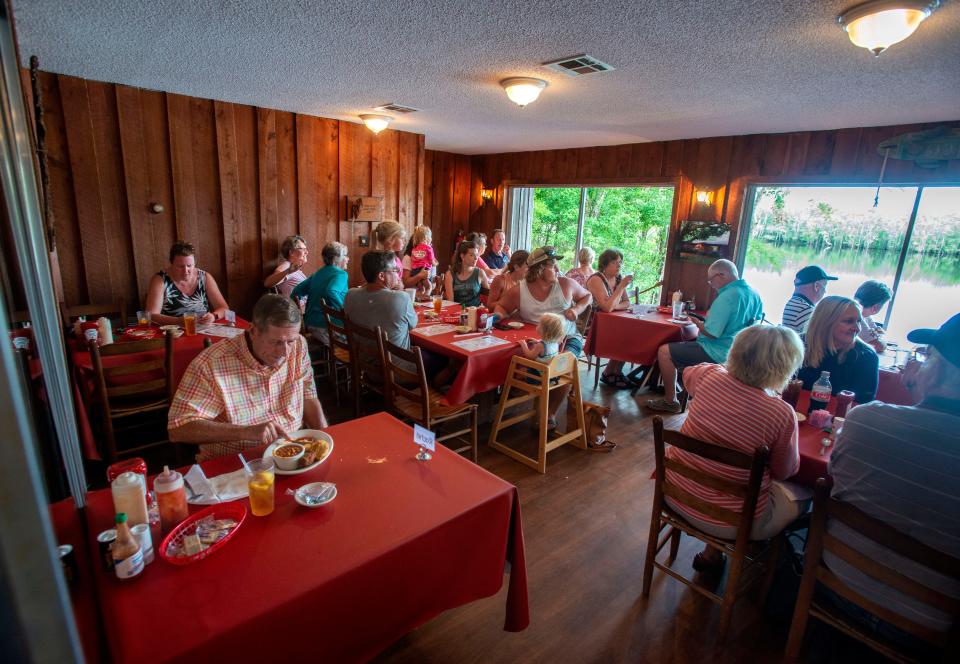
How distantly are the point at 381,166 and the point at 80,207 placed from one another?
120 inches

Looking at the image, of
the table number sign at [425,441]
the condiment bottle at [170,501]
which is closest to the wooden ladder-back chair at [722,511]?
the table number sign at [425,441]

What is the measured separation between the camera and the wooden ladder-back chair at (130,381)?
247cm

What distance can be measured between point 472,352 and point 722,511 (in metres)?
1.69

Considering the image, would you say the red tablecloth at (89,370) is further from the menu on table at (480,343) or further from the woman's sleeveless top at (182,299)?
the menu on table at (480,343)

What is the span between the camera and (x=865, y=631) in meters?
1.56

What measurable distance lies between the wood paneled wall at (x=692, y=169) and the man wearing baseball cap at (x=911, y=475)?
149 inches

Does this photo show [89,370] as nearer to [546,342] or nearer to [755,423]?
[546,342]

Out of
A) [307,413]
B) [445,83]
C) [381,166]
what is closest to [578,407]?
[307,413]

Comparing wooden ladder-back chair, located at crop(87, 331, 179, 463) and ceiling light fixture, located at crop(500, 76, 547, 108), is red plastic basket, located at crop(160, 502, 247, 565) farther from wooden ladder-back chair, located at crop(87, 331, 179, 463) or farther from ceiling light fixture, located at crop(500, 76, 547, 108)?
ceiling light fixture, located at crop(500, 76, 547, 108)

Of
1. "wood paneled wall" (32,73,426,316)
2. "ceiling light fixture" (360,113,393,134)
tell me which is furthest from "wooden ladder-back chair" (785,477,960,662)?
"wood paneled wall" (32,73,426,316)

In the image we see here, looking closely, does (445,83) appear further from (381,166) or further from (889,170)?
(889,170)

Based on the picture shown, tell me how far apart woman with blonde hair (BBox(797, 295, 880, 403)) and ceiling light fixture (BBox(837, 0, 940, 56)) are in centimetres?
116

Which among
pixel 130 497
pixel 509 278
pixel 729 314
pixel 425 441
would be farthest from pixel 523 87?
pixel 130 497

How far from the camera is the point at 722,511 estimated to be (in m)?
1.81
